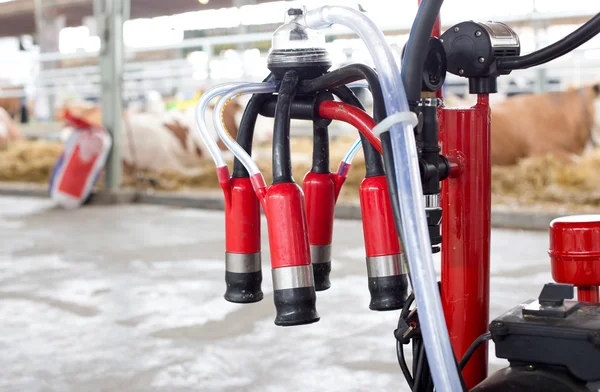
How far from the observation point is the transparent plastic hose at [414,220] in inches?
32.1

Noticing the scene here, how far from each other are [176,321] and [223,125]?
4.40ft

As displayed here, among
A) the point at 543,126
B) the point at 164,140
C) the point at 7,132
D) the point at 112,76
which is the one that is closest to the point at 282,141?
the point at 543,126

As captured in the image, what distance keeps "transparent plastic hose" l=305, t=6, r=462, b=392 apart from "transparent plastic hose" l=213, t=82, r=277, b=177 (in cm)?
16

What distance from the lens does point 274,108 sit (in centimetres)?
99

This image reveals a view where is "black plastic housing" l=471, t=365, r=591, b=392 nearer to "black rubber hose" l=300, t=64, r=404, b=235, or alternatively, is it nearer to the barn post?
"black rubber hose" l=300, t=64, r=404, b=235

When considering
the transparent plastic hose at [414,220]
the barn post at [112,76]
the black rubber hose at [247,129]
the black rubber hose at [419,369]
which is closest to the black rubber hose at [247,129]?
the black rubber hose at [247,129]

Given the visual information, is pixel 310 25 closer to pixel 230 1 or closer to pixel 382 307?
pixel 382 307

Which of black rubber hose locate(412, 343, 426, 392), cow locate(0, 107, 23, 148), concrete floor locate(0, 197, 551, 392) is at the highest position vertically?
cow locate(0, 107, 23, 148)

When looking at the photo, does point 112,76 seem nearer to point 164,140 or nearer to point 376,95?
point 164,140

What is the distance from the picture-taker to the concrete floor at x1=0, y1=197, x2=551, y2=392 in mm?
1721

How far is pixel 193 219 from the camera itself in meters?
4.43

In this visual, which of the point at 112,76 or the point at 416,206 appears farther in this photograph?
the point at 112,76

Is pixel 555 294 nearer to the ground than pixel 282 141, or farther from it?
nearer to the ground

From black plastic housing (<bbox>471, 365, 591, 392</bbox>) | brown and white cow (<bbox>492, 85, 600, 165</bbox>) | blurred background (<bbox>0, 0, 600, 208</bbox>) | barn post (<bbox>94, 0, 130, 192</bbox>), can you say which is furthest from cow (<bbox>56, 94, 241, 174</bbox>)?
black plastic housing (<bbox>471, 365, 591, 392</bbox>)
